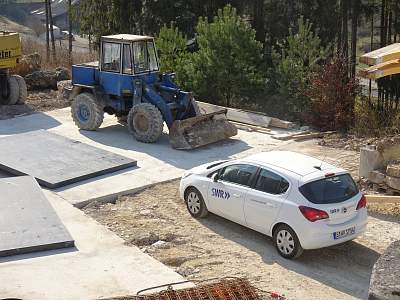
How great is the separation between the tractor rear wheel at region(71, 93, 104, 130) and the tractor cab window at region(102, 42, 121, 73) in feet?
3.12

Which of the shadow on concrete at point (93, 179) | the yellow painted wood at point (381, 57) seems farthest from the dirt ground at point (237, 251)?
the yellow painted wood at point (381, 57)

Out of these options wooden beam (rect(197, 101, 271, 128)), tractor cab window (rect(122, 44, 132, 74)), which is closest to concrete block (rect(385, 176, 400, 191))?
wooden beam (rect(197, 101, 271, 128))

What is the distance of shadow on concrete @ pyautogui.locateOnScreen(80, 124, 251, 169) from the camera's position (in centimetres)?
1505

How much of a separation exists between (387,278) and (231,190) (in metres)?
4.51

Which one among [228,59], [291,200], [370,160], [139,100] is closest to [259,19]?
[228,59]

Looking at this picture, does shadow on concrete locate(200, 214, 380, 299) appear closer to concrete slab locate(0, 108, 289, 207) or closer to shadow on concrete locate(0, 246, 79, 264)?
shadow on concrete locate(0, 246, 79, 264)

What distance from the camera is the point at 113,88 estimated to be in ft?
56.0

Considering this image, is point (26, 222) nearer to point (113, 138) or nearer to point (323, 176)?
point (323, 176)

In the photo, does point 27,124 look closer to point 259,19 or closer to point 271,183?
point 271,183

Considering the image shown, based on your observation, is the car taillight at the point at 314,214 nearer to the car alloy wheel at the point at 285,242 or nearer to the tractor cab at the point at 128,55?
the car alloy wheel at the point at 285,242

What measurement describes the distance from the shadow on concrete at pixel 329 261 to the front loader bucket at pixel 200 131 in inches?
199

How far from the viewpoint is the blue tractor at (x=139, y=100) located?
16062mm

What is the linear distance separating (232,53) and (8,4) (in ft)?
246

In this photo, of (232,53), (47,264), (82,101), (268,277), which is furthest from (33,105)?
(268,277)
